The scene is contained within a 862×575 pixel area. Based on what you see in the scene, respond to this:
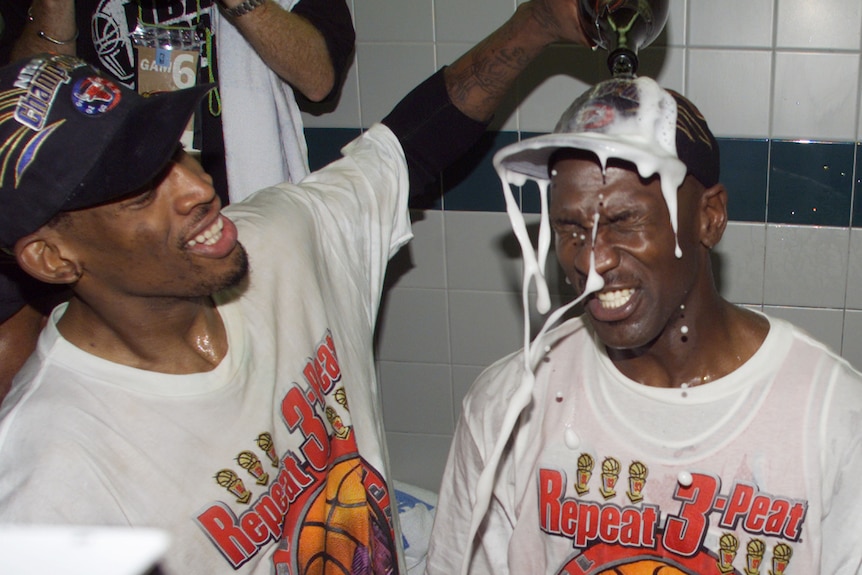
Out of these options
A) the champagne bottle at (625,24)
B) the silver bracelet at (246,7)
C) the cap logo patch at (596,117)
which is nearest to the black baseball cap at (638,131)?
the cap logo patch at (596,117)

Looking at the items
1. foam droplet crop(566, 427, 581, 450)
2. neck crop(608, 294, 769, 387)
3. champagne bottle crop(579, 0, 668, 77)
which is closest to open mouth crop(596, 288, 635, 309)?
neck crop(608, 294, 769, 387)

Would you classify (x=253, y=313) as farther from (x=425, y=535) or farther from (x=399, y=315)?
(x=425, y=535)

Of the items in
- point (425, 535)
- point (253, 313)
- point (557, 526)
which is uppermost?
point (253, 313)

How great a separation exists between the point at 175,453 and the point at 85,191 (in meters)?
0.43

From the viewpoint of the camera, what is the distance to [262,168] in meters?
2.19

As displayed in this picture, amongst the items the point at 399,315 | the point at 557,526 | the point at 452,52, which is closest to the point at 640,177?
the point at 557,526

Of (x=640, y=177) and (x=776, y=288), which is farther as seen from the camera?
(x=776, y=288)

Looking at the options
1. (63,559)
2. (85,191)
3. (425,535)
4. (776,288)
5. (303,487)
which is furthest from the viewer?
(425,535)

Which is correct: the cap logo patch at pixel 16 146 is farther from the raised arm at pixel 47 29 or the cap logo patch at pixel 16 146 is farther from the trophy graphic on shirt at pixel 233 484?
the raised arm at pixel 47 29

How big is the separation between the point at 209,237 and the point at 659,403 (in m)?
0.80

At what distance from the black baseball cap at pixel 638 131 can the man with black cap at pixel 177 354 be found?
43 centimetres

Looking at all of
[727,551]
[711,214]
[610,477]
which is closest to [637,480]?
[610,477]

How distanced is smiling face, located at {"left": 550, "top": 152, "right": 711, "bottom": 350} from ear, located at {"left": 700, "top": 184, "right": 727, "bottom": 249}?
0.05 ft

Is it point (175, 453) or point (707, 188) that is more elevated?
point (707, 188)
